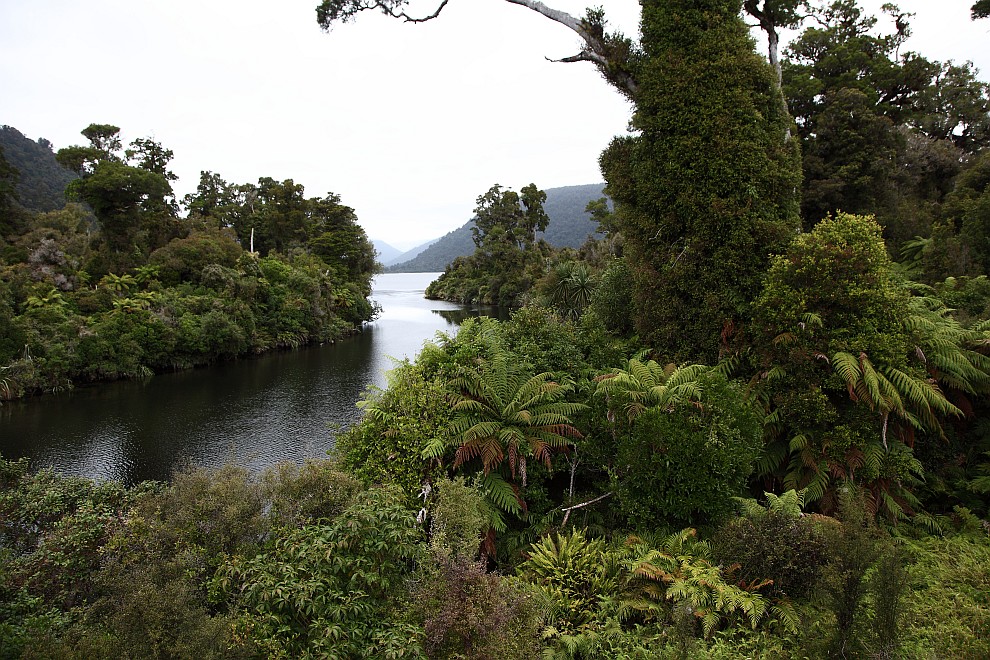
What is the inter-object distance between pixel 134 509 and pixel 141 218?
34229 mm

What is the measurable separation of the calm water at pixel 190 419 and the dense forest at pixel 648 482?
417cm

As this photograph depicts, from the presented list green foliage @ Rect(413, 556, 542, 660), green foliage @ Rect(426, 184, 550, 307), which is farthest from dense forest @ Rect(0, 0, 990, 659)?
green foliage @ Rect(426, 184, 550, 307)

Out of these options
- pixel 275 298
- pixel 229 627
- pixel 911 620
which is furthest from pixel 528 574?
pixel 275 298

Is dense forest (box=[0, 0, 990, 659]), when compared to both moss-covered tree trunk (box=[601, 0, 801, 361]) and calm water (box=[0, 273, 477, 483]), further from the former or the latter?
calm water (box=[0, 273, 477, 483])

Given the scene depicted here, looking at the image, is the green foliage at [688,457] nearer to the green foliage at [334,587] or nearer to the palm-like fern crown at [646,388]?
the palm-like fern crown at [646,388]

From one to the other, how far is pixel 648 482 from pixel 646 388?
3.82ft

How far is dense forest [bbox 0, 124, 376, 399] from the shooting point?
20812 millimetres

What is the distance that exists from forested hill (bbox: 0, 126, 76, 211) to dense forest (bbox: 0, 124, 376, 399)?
68.8 feet

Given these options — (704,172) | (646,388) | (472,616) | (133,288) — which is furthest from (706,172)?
(133,288)

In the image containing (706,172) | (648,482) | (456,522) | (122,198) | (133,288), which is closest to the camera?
Answer: (456,522)

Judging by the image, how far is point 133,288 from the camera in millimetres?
26688

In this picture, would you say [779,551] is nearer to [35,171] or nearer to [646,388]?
[646,388]

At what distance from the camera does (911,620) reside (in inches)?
149

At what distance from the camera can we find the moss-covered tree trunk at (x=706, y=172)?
7461 mm
